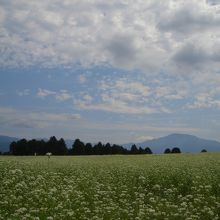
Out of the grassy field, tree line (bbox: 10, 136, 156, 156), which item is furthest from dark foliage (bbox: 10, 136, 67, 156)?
the grassy field

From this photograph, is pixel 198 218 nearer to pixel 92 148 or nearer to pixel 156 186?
pixel 156 186

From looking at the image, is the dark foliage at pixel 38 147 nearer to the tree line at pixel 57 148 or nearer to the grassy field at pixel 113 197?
the tree line at pixel 57 148

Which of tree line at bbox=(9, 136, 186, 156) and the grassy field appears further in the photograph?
tree line at bbox=(9, 136, 186, 156)

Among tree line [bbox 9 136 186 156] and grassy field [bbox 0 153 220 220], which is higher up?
tree line [bbox 9 136 186 156]

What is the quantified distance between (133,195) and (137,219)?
18.8 ft

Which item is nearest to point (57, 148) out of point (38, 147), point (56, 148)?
point (56, 148)

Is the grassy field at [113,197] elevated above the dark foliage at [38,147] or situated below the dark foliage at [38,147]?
below

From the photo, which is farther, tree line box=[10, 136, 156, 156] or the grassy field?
tree line box=[10, 136, 156, 156]

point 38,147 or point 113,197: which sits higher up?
point 38,147

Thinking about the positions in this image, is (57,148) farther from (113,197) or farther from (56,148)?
(113,197)

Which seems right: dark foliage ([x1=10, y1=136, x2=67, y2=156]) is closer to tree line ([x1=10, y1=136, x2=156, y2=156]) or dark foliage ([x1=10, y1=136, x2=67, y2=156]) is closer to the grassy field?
tree line ([x1=10, y1=136, x2=156, y2=156])

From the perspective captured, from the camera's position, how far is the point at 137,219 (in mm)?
16312

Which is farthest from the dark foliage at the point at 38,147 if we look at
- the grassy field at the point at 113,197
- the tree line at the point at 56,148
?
the grassy field at the point at 113,197

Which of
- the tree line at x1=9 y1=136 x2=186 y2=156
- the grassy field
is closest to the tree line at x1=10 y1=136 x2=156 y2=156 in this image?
the tree line at x1=9 y1=136 x2=186 y2=156
